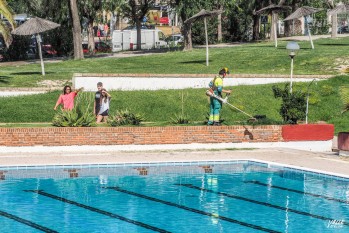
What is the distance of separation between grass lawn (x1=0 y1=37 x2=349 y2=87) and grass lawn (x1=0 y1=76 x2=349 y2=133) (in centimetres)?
454

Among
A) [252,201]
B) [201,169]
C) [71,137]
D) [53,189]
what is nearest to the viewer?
[252,201]

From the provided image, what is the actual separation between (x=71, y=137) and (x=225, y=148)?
13.6 ft

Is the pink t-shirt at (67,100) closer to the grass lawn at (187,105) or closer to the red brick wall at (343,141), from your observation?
the grass lawn at (187,105)

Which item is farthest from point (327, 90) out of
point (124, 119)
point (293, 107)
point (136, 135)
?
point (136, 135)

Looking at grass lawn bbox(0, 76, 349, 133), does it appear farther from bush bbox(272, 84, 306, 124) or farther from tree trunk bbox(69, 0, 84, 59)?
tree trunk bbox(69, 0, 84, 59)

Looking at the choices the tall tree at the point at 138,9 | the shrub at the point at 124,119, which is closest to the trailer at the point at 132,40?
the tall tree at the point at 138,9

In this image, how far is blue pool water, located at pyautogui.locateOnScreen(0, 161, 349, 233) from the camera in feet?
49.1

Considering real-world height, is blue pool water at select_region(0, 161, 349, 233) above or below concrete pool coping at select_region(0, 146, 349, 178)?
below

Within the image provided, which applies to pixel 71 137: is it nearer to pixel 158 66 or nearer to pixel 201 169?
pixel 201 169

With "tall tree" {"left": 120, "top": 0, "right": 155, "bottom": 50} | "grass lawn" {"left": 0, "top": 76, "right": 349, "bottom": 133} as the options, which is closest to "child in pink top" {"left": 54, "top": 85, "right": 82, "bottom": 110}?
"grass lawn" {"left": 0, "top": 76, "right": 349, "bottom": 133}

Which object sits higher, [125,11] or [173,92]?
[125,11]

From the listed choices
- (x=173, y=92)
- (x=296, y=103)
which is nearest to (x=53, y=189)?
(x=296, y=103)

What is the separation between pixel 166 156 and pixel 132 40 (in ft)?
151

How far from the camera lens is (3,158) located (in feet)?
70.6
